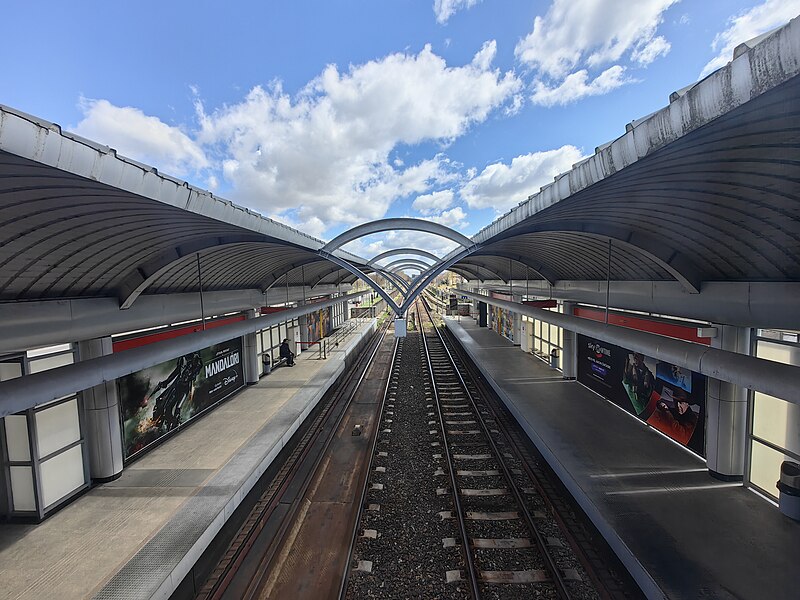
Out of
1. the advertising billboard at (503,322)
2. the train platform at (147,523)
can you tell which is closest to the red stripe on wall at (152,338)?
the train platform at (147,523)

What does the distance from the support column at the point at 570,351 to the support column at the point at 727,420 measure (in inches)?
260

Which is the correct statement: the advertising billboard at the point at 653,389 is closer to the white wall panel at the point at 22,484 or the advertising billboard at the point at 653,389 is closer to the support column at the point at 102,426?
the support column at the point at 102,426

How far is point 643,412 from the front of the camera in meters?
9.45

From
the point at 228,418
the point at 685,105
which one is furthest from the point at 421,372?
the point at 685,105

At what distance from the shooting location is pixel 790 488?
548 cm

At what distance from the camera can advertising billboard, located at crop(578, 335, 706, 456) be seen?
762cm

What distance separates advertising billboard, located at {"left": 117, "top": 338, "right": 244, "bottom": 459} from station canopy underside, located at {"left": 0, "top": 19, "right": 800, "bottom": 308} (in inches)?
83.5

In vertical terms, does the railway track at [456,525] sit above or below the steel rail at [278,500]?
above

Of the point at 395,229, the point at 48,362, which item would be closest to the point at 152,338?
the point at 48,362

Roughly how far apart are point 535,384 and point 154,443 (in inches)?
464

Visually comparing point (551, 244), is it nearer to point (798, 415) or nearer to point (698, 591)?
point (798, 415)

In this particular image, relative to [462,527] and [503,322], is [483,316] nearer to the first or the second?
[503,322]

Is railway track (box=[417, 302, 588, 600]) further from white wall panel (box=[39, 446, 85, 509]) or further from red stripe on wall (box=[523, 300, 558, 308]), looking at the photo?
white wall panel (box=[39, 446, 85, 509])

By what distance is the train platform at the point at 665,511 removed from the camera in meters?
4.45
